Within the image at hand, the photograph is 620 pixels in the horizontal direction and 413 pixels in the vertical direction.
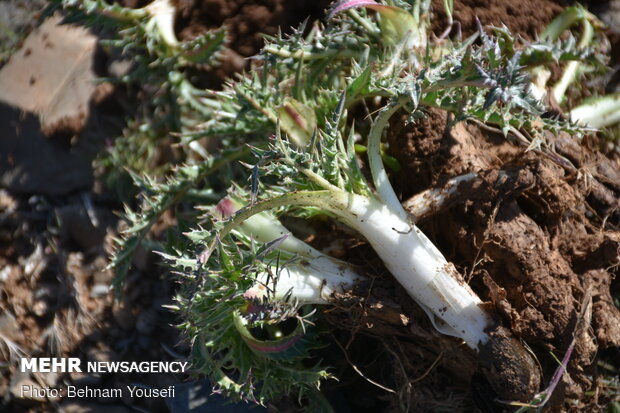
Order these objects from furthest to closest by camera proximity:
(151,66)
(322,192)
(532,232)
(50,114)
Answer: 1. (50,114)
2. (151,66)
3. (532,232)
4. (322,192)

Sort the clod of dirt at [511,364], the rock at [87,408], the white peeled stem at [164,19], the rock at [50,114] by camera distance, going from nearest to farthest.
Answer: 1. the clod of dirt at [511,364]
2. the white peeled stem at [164,19]
3. the rock at [87,408]
4. the rock at [50,114]

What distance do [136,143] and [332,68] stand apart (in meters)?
1.05

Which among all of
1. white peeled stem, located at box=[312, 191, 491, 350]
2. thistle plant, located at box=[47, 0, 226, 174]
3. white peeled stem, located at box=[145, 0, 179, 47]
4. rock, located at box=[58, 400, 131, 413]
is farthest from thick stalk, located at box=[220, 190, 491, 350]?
rock, located at box=[58, 400, 131, 413]

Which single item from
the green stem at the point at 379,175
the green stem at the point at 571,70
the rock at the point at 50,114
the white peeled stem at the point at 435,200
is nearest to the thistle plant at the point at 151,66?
the rock at the point at 50,114

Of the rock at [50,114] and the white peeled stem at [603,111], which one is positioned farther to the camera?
the rock at [50,114]

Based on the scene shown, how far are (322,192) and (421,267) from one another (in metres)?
0.42

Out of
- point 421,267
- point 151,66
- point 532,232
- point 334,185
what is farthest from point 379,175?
point 151,66

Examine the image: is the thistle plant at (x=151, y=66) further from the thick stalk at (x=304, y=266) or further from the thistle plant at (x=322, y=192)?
the thick stalk at (x=304, y=266)

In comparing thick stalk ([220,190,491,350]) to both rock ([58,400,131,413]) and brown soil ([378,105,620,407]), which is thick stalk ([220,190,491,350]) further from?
rock ([58,400,131,413])

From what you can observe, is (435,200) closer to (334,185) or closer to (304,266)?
(334,185)

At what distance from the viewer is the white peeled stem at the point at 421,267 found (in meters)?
2.07

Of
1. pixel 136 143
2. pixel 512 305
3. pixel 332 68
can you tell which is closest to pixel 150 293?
pixel 136 143

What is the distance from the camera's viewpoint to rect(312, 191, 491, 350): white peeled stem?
2.07 m

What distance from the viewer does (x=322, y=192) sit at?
1979mm
